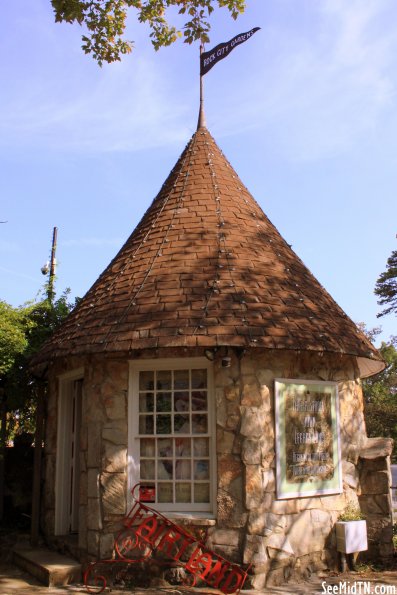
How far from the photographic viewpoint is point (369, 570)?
670 cm

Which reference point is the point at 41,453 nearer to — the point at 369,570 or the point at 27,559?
the point at 27,559

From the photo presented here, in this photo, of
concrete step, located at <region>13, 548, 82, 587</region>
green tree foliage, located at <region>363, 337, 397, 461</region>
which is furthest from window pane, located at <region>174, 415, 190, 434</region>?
green tree foliage, located at <region>363, 337, 397, 461</region>

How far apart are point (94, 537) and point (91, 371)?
188 centimetres

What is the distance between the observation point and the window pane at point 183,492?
639 centimetres

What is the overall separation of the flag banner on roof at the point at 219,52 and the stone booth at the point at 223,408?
3829 mm

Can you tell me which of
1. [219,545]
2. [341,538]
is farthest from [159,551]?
[341,538]

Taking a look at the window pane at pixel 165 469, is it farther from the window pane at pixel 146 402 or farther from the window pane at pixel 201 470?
the window pane at pixel 146 402

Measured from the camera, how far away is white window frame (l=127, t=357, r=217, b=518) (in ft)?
20.6

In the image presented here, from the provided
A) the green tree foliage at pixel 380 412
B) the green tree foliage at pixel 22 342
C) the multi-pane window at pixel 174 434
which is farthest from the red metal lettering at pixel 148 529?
the green tree foliage at pixel 380 412

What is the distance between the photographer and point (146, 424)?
6.62m

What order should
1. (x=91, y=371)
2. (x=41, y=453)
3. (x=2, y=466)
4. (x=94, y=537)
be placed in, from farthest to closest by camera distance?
(x=2, y=466)
(x=41, y=453)
(x=91, y=371)
(x=94, y=537)

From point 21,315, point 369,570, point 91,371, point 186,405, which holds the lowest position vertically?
point 369,570

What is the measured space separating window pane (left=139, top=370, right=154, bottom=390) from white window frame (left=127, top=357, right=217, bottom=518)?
2.6 inches

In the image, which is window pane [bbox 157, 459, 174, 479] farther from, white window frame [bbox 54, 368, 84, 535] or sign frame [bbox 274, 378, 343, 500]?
white window frame [bbox 54, 368, 84, 535]
